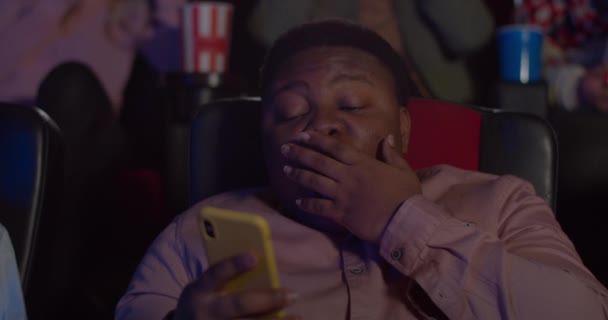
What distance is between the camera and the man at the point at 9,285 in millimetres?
875

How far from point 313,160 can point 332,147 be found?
0.03 meters

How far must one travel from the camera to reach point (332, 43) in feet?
3.54

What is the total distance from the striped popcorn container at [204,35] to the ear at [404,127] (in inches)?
39.9

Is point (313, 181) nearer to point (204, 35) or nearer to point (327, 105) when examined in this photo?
point (327, 105)

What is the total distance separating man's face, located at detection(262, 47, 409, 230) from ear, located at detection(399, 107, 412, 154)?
0.13ft

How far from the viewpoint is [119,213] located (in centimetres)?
202

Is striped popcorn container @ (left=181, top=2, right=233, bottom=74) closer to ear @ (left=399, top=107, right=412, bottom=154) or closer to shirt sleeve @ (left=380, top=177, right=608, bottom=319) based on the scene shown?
ear @ (left=399, top=107, right=412, bottom=154)

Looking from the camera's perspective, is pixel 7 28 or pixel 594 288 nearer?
pixel 594 288

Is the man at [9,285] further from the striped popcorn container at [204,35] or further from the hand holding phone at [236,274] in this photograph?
the striped popcorn container at [204,35]

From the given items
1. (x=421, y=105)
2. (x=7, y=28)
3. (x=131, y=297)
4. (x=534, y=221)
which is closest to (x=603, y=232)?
(x=421, y=105)

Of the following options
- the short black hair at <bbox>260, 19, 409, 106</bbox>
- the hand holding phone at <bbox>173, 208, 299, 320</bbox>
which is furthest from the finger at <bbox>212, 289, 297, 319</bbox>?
the short black hair at <bbox>260, 19, 409, 106</bbox>

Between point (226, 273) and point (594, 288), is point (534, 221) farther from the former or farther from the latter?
point (226, 273)

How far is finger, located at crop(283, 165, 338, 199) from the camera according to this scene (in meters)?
0.85

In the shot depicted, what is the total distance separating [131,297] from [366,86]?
48cm
